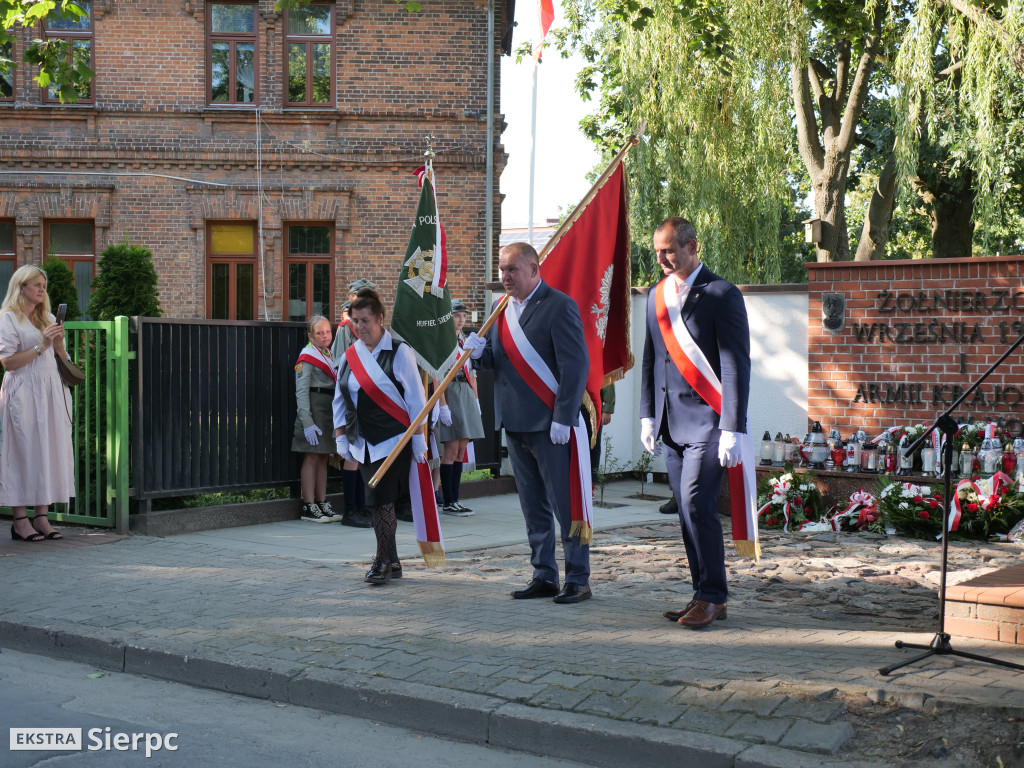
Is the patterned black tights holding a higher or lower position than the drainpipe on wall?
lower

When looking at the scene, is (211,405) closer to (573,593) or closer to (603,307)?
(603,307)

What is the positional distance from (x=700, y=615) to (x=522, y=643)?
102 centimetres

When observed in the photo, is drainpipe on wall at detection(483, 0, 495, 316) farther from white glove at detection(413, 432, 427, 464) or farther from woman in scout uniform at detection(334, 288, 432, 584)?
white glove at detection(413, 432, 427, 464)

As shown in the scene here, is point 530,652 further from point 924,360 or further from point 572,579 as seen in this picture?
point 924,360

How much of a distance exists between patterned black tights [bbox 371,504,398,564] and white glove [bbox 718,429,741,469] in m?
2.35

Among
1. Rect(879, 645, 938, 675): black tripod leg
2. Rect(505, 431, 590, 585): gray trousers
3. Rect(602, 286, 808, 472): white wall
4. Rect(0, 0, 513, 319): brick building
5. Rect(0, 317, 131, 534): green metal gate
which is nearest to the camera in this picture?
Rect(879, 645, 938, 675): black tripod leg

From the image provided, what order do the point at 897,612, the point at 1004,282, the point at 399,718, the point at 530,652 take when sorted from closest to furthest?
the point at 399,718 → the point at 530,652 → the point at 897,612 → the point at 1004,282

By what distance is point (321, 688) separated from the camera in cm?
514

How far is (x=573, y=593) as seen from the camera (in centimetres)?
677

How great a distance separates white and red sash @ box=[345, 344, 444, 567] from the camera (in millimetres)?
7352

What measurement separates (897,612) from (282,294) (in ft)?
53.1

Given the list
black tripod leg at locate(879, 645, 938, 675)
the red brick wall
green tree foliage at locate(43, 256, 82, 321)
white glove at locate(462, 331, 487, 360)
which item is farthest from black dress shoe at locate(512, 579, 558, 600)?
green tree foliage at locate(43, 256, 82, 321)

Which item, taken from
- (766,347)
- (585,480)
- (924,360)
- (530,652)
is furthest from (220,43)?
(530,652)

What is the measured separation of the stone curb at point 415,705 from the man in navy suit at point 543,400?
197 cm
